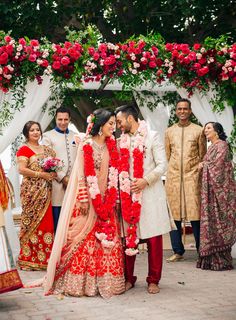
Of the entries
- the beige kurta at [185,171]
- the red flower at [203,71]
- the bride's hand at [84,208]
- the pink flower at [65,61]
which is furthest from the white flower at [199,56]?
the bride's hand at [84,208]

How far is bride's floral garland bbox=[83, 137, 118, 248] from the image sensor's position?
5.49 m

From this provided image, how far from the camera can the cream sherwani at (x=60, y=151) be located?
7.24m

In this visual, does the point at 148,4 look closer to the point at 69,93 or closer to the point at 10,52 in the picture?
the point at 69,93

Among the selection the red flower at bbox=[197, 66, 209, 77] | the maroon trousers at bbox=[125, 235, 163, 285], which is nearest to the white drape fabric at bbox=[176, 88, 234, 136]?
the red flower at bbox=[197, 66, 209, 77]

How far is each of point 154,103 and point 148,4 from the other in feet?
7.00

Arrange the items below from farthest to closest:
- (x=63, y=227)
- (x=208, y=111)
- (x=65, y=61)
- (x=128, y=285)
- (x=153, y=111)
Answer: (x=153, y=111) < (x=208, y=111) < (x=65, y=61) < (x=128, y=285) < (x=63, y=227)

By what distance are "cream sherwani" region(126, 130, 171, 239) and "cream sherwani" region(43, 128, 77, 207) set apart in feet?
5.60

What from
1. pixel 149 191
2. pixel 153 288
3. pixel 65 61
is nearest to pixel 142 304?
pixel 153 288

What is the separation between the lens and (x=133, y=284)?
19.5 feet

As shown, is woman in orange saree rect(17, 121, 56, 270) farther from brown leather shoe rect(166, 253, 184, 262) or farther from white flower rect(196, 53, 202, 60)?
white flower rect(196, 53, 202, 60)

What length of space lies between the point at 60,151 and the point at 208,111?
2212 mm

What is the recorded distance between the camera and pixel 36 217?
7.12 meters

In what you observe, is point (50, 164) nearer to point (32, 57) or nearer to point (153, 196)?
point (32, 57)

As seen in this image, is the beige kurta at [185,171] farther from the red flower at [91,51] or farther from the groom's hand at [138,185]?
the groom's hand at [138,185]
